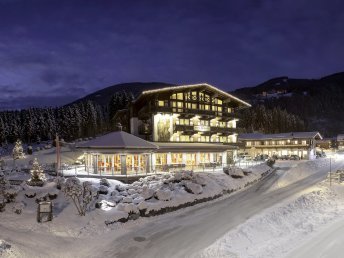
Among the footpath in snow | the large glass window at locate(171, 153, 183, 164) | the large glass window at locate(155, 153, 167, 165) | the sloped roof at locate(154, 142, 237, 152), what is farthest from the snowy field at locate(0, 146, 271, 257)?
the large glass window at locate(171, 153, 183, 164)

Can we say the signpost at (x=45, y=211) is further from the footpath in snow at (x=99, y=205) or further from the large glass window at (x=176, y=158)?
the large glass window at (x=176, y=158)

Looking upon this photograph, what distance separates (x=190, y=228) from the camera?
78.0 ft

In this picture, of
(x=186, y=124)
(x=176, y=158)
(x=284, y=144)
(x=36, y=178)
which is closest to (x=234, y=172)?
(x=176, y=158)

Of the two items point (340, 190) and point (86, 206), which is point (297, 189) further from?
point (86, 206)

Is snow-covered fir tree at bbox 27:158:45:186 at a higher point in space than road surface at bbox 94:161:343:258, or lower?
higher

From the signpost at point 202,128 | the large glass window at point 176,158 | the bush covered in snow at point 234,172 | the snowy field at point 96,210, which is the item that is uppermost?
the signpost at point 202,128

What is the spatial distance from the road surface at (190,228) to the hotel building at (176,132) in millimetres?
12004

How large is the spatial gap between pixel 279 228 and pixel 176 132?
30694mm

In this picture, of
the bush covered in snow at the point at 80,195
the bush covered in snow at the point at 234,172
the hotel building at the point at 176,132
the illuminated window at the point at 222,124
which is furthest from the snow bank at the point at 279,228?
the illuminated window at the point at 222,124

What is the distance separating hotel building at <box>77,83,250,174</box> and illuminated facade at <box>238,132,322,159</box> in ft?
74.0

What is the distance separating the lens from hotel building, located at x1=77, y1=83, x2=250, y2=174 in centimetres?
4000

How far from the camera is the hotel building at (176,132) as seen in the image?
4000 centimetres

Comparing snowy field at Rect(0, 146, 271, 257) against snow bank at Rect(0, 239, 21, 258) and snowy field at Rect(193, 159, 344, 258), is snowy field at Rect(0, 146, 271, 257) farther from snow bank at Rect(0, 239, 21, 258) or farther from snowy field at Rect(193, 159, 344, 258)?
snowy field at Rect(193, 159, 344, 258)

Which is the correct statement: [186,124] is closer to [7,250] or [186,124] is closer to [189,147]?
[189,147]
